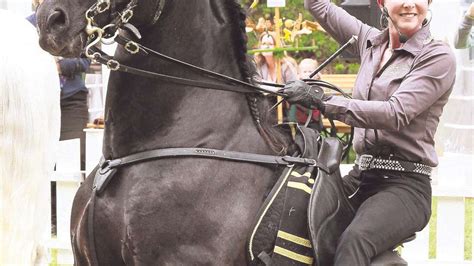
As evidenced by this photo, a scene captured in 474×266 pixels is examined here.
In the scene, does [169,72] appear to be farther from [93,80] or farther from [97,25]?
[93,80]

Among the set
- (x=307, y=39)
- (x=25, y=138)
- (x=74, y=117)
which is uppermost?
(x=307, y=39)

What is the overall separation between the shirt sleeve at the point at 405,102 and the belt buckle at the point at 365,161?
32 cm

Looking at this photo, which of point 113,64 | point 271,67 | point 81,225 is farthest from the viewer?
point 271,67

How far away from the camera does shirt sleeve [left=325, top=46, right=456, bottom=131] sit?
374 cm

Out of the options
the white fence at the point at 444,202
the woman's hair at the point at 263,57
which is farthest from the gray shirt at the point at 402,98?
the woman's hair at the point at 263,57

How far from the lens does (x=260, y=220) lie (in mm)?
3574

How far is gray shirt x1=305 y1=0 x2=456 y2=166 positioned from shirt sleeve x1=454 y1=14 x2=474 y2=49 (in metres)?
4.79

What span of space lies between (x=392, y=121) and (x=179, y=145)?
3.05ft

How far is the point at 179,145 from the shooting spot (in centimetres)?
357

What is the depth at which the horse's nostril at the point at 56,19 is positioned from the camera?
3236mm

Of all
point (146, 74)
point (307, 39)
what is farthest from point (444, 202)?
point (307, 39)

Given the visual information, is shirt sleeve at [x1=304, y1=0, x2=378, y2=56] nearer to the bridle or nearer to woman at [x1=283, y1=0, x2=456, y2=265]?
woman at [x1=283, y1=0, x2=456, y2=265]

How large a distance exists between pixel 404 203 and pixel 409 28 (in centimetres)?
82

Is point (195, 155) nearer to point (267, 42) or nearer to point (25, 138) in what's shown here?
point (25, 138)
